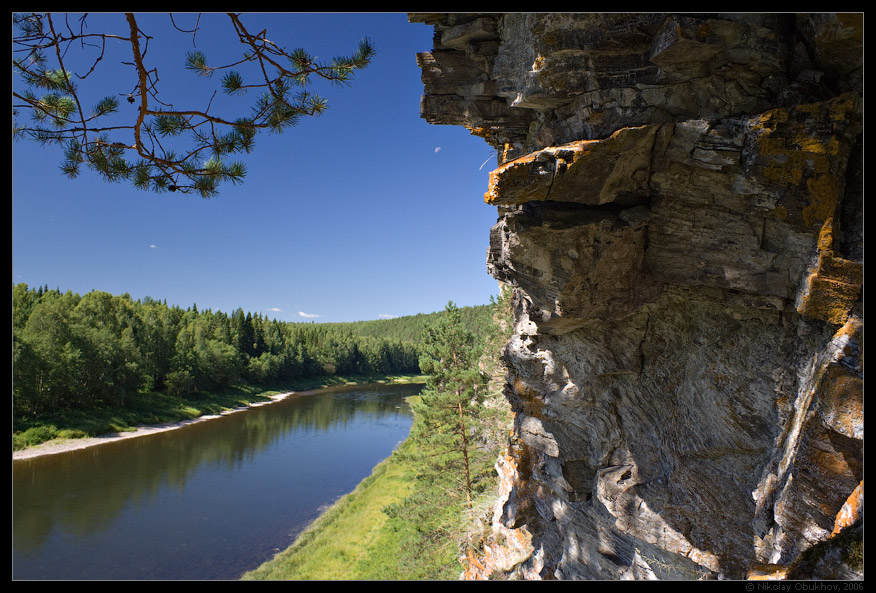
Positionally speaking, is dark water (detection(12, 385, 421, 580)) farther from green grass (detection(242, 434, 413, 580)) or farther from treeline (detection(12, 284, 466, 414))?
treeline (detection(12, 284, 466, 414))

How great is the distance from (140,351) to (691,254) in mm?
53387

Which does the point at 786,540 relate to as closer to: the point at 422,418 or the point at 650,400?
the point at 650,400

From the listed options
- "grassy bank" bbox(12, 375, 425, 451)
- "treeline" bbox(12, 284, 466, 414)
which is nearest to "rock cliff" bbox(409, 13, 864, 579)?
"treeline" bbox(12, 284, 466, 414)

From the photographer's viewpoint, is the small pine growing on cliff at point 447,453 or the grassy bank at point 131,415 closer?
the small pine growing on cliff at point 447,453

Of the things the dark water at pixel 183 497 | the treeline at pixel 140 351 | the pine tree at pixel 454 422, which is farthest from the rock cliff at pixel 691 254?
the dark water at pixel 183 497

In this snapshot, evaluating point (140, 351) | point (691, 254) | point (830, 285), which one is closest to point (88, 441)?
point (140, 351)

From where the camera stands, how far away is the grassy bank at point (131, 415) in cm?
3139

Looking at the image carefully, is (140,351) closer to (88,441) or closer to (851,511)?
(88,441)

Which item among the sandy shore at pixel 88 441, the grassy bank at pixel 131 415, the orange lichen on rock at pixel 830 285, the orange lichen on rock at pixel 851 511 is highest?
the orange lichen on rock at pixel 830 285

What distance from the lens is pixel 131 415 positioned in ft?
125

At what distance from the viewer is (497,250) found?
24.7 ft

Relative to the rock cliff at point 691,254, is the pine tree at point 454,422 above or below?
below

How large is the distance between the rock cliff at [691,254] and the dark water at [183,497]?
16528mm

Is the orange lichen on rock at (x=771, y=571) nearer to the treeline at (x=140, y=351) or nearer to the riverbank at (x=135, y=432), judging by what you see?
the treeline at (x=140, y=351)
